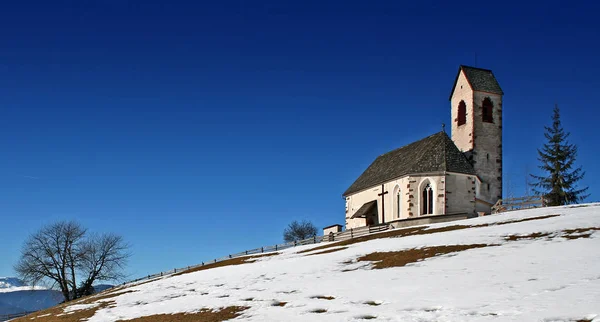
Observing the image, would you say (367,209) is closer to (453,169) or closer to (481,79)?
(453,169)

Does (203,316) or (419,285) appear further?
(203,316)

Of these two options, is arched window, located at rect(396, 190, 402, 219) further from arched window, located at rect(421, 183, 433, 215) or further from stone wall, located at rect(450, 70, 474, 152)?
stone wall, located at rect(450, 70, 474, 152)

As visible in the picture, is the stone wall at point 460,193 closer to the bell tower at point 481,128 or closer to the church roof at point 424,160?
the church roof at point 424,160

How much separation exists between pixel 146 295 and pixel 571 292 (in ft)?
76.0

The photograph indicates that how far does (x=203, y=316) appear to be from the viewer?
22578 millimetres

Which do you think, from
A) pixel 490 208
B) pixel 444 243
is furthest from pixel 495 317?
pixel 490 208

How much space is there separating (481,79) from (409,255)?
35.7 m

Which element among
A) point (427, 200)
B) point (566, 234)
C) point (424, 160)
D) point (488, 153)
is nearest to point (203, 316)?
point (566, 234)

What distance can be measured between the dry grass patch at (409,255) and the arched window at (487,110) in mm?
31604

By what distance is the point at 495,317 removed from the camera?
1511cm

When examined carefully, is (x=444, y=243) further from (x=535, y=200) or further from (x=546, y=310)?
(x=535, y=200)

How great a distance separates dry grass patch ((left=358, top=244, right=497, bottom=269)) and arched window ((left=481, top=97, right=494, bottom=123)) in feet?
104

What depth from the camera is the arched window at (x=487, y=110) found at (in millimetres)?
57531

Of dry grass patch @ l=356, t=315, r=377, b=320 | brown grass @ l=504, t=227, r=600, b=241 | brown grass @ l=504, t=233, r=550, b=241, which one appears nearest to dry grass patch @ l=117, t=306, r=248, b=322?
dry grass patch @ l=356, t=315, r=377, b=320
